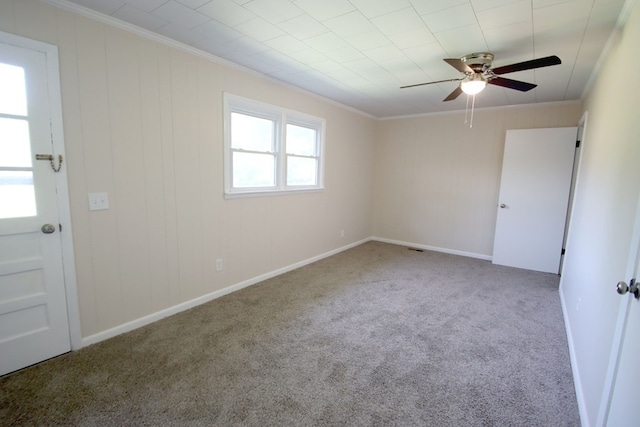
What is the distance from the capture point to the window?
3242mm

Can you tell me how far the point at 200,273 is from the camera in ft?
9.91

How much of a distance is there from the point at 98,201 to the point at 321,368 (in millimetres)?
2138

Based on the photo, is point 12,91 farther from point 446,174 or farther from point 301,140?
point 446,174

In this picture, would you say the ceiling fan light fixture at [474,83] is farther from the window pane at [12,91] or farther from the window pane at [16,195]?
the window pane at [16,195]

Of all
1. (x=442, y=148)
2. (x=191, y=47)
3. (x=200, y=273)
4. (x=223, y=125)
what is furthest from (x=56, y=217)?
(x=442, y=148)

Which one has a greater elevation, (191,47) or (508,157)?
(191,47)

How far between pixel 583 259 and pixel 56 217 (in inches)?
163

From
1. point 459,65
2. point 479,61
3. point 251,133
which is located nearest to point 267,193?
point 251,133

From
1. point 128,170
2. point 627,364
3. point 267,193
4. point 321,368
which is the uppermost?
point 128,170

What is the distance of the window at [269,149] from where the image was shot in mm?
3242

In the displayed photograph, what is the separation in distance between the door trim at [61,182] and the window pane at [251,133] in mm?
1498

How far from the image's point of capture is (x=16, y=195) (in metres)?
1.92

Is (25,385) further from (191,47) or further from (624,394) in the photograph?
(624,394)

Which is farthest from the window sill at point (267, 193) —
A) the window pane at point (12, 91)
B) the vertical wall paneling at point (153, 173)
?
the window pane at point (12, 91)
